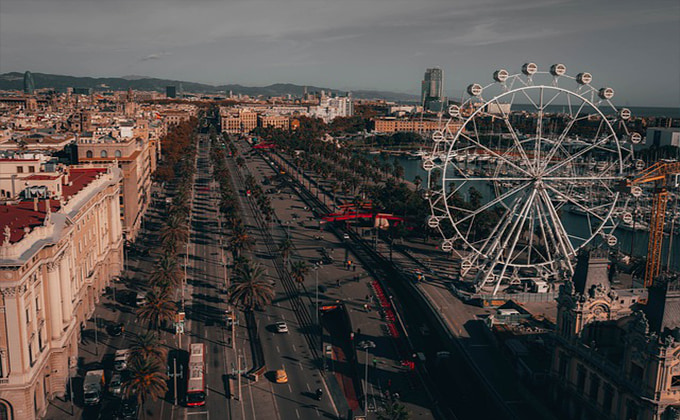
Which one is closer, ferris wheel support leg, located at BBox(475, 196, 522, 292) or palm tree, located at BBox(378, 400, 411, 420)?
palm tree, located at BBox(378, 400, 411, 420)

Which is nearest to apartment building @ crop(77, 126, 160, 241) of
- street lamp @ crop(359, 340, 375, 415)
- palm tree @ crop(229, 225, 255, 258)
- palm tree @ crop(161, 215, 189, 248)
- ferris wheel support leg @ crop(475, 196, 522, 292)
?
palm tree @ crop(161, 215, 189, 248)

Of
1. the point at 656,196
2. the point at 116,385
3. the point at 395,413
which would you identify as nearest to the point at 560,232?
the point at 656,196

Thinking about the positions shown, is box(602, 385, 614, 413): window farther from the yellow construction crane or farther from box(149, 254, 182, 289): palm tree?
box(149, 254, 182, 289): palm tree

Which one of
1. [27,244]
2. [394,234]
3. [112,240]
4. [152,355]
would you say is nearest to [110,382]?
[152,355]

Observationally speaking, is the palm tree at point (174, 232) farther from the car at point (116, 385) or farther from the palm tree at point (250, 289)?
the car at point (116, 385)

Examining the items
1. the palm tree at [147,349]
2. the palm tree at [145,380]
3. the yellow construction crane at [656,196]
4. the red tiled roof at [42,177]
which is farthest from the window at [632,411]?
the red tiled roof at [42,177]

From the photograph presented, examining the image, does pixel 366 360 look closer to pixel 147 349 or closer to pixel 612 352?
pixel 147 349

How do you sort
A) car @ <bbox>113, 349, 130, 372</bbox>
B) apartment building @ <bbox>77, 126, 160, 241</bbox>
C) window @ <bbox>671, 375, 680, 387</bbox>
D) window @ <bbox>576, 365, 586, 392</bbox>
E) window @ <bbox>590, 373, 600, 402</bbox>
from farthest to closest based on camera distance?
apartment building @ <bbox>77, 126, 160, 241</bbox> < car @ <bbox>113, 349, 130, 372</bbox> < window @ <bbox>576, 365, 586, 392</bbox> < window @ <bbox>590, 373, 600, 402</bbox> < window @ <bbox>671, 375, 680, 387</bbox>
